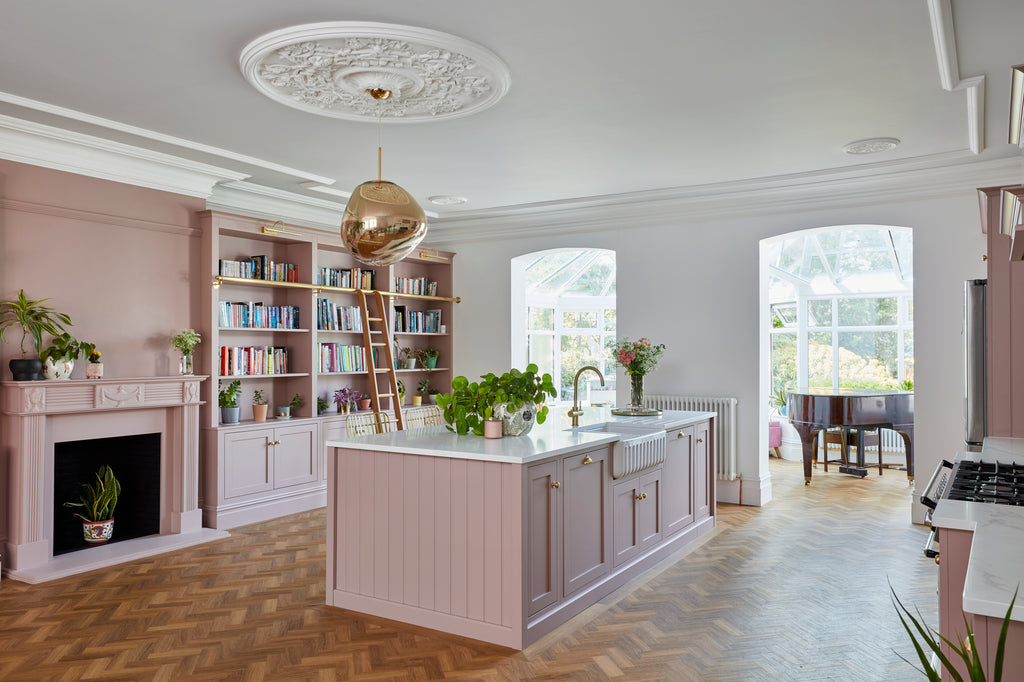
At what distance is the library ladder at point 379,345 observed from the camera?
279 inches

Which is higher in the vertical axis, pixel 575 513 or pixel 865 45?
pixel 865 45

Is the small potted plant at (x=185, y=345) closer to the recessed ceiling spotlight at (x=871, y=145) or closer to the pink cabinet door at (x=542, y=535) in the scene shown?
the pink cabinet door at (x=542, y=535)

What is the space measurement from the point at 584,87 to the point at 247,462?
164 inches

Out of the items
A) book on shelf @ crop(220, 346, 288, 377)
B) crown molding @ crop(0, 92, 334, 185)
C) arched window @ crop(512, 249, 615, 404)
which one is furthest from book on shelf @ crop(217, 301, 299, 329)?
arched window @ crop(512, 249, 615, 404)

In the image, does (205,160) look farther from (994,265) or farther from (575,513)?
(994,265)

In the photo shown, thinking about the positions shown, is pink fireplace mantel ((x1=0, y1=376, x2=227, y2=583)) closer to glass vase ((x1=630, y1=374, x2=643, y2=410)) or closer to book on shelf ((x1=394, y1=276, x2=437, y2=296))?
book on shelf ((x1=394, y1=276, x2=437, y2=296))

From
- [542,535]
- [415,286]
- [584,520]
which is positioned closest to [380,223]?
[542,535]

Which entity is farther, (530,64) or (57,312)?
(57,312)

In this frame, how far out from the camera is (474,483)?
3.62 m

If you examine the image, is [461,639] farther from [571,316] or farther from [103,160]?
[571,316]

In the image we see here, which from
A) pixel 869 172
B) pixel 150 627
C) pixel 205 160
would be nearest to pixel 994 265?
pixel 869 172

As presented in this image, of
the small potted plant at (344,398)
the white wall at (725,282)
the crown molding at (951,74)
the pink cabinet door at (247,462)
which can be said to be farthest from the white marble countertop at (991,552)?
the small potted plant at (344,398)

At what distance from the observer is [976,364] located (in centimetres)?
479

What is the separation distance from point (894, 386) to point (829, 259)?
6.13ft
